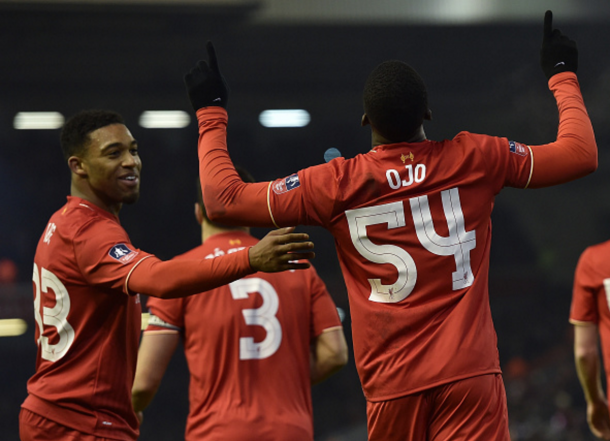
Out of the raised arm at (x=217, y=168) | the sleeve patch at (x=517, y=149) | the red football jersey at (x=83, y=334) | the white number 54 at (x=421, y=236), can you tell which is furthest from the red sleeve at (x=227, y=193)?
the sleeve patch at (x=517, y=149)

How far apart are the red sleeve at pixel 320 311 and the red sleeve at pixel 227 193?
1.22 meters

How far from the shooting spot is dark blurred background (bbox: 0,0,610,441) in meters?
6.61

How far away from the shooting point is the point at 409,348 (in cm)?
212

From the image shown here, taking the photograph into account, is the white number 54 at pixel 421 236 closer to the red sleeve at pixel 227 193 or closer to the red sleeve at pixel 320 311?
the red sleeve at pixel 227 193

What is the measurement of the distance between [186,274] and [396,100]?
874 millimetres

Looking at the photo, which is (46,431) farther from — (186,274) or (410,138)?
(410,138)

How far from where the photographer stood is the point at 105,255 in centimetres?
254

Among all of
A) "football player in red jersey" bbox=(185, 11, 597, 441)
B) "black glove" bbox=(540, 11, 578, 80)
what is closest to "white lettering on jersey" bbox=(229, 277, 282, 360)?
"football player in red jersey" bbox=(185, 11, 597, 441)

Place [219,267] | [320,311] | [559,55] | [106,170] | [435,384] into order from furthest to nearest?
[320,311]
[106,170]
[559,55]
[219,267]
[435,384]

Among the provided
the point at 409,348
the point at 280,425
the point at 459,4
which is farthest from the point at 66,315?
the point at 459,4

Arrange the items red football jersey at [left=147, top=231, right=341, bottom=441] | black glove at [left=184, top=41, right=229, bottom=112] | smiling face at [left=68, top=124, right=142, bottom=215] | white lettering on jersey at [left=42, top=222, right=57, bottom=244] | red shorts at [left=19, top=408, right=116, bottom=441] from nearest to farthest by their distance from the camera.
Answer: black glove at [left=184, top=41, right=229, bottom=112], red shorts at [left=19, top=408, right=116, bottom=441], white lettering on jersey at [left=42, top=222, right=57, bottom=244], smiling face at [left=68, top=124, right=142, bottom=215], red football jersey at [left=147, top=231, right=341, bottom=441]

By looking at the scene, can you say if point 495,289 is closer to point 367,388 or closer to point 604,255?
point 604,255

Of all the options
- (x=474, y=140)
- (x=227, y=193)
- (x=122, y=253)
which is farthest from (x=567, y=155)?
(x=122, y=253)

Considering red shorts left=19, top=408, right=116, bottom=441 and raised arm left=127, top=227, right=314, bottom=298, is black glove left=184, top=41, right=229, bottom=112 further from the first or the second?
red shorts left=19, top=408, right=116, bottom=441
